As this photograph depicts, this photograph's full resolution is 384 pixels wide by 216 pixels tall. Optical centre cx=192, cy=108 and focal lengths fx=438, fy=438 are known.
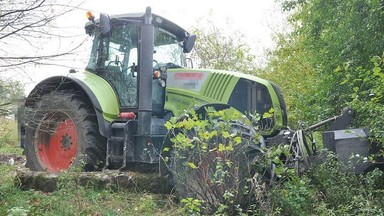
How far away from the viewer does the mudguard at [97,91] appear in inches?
230

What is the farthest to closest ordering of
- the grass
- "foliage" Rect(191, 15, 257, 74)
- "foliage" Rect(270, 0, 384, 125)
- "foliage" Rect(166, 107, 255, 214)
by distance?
"foliage" Rect(191, 15, 257, 74) < "foliage" Rect(270, 0, 384, 125) < the grass < "foliage" Rect(166, 107, 255, 214)

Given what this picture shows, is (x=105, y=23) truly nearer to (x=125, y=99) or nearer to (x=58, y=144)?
(x=125, y=99)

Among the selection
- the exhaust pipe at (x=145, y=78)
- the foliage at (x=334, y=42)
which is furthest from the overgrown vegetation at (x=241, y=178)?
the foliage at (x=334, y=42)

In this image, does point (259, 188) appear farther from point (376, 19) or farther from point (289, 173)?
point (376, 19)

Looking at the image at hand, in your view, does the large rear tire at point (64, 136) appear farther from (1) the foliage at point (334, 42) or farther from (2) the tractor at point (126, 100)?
(1) the foliage at point (334, 42)

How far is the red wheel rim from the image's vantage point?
6141 mm

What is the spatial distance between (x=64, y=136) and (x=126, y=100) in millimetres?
1038

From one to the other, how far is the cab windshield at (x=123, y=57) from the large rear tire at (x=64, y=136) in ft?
1.73

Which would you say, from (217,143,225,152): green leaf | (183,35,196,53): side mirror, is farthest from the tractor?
(217,143,225,152): green leaf

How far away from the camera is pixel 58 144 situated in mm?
6371

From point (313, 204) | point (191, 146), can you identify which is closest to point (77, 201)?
point (191, 146)

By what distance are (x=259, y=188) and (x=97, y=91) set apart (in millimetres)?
2934

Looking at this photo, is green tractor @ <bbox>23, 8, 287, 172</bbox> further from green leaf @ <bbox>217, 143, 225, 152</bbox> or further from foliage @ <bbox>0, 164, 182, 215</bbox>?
green leaf @ <bbox>217, 143, 225, 152</bbox>

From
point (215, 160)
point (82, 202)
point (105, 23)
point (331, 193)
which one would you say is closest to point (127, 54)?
point (105, 23)
